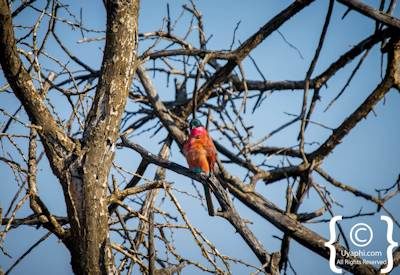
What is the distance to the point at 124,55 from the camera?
7.83 feet

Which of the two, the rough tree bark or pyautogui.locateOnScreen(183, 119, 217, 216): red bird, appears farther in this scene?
pyautogui.locateOnScreen(183, 119, 217, 216): red bird

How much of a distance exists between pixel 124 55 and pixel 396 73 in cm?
208

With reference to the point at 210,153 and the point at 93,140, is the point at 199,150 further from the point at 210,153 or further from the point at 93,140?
the point at 93,140

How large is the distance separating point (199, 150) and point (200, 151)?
0.04 ft

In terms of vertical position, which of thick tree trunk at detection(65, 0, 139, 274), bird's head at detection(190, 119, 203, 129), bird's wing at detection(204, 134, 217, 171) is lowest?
thick tree trunk at detection(65, 0, 139, 274)

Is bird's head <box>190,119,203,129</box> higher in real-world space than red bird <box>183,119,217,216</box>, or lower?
higher

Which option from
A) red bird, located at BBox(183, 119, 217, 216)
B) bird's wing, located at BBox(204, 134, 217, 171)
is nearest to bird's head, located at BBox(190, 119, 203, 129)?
red bird, located at BBox(183, 119, 217, 216)

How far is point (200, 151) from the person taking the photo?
3633 millimetres

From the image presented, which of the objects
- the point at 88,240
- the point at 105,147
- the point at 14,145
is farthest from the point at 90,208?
the point at 14,145

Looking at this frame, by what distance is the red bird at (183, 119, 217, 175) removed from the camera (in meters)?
3.60

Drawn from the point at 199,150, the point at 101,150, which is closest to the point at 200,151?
the point at 199,150

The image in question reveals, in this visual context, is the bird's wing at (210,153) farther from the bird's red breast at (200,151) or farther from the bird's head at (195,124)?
the bird's head at (195,124)

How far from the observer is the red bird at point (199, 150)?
360 centimetres

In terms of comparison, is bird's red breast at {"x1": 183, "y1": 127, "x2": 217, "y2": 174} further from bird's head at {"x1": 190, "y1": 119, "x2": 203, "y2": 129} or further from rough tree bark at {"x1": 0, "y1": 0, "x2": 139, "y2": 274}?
rough tree bark at {"x1": 0, "y1": 0, "x2": 139, "y2": 274}
